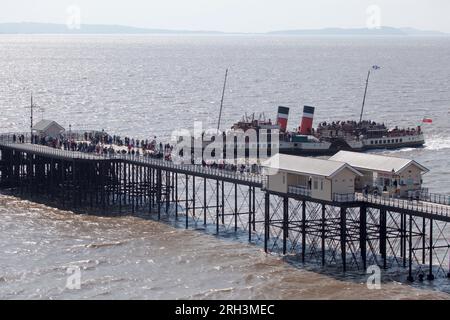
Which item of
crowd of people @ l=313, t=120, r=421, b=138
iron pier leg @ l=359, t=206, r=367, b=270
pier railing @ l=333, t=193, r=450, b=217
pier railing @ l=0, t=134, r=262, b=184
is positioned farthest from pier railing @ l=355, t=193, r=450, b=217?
crowd of people @ l=313, t=120, r=421, b=138

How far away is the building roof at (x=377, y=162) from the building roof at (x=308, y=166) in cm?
179

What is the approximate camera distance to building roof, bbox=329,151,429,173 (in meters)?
66.2

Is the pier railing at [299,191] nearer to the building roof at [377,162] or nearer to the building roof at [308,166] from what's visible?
the building roof at [308,166]

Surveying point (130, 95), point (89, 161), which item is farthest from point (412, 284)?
point (130, 95)

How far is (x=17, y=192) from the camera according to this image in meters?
93.2

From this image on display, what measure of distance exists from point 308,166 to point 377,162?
4.14 m

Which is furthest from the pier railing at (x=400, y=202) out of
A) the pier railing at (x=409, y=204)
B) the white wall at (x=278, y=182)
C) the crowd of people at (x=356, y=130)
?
the crowd of people at (x=356, y=130)

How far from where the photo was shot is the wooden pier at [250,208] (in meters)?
64.6

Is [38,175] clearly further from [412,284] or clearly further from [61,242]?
[412,284]

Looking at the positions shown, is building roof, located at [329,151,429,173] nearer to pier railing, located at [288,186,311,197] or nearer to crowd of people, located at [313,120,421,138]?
pier railing, located at [288,186,311,197]

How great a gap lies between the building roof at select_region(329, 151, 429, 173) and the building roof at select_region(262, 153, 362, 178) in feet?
5.89

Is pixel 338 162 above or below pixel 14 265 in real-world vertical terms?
above

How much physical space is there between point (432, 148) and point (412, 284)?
63691mm

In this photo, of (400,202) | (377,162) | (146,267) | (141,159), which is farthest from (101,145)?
(400,202)
